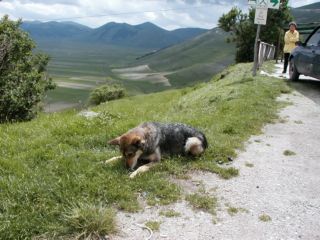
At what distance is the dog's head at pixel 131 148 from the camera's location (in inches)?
259

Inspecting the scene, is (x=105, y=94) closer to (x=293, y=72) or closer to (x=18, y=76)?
(x=18, y=76)

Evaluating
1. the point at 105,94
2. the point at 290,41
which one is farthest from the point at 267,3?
the point at 105,94

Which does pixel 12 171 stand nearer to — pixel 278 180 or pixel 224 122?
pixel 278 180

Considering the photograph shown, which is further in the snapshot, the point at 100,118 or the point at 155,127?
the point at 100,118

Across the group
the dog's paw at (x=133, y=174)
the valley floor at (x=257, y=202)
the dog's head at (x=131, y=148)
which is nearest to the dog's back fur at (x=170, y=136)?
the dog's head at (x=131, y=148)

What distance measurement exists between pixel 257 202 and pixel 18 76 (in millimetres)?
23034

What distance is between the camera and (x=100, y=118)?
10.2 m

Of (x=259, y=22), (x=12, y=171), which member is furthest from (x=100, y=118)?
(x=259, y=22)

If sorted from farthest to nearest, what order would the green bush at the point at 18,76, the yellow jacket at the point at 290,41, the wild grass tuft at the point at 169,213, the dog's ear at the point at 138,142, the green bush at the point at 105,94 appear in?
1. the green bush at the point at 105,94
2. the green bush at the point at 18,76
3. the yellow jacket at the point at 290,41
4. the dog's ear at the point at 138,142
5. the wild grass tuft at the point at 169,213

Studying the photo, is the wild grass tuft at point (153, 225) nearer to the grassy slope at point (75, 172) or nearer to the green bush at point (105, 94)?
the grassy slope at point (75, 172)

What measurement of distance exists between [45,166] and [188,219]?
2619 millimetres

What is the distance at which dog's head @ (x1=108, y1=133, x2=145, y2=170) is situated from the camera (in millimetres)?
6582

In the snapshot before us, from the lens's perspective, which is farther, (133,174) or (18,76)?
(18,76)

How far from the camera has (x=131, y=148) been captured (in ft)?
21.8
